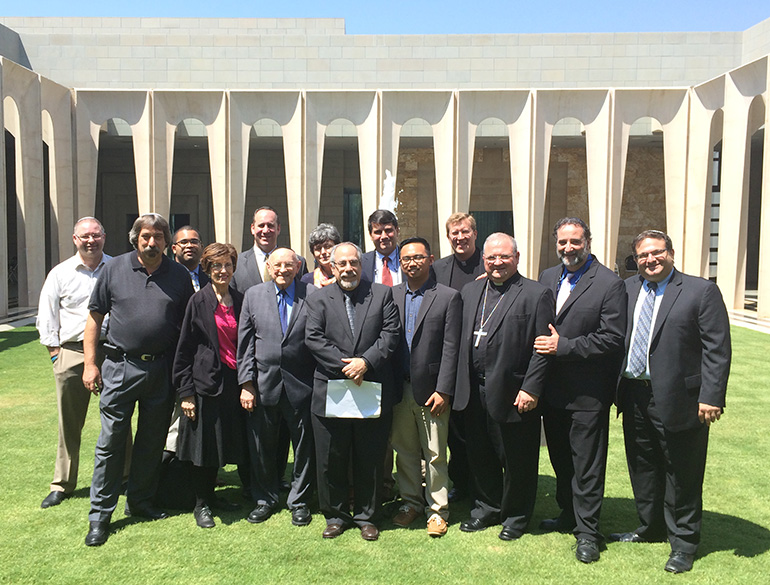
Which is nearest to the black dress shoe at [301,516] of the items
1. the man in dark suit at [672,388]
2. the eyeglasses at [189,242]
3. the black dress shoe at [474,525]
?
the black dress shoe at [474,525]

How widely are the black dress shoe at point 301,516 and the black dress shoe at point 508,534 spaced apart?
4.07 ft

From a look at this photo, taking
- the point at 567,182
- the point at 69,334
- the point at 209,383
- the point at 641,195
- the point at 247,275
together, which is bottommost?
the point at 209,383

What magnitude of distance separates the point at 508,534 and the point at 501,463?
1.42 ft

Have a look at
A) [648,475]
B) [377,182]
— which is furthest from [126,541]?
[377,182]

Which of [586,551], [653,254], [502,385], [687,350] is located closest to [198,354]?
[502,385]

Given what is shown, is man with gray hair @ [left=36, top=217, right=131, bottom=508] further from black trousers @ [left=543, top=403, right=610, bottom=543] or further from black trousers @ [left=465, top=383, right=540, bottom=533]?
black trousers @ [left=543, top=403, right=610, bottom=543]

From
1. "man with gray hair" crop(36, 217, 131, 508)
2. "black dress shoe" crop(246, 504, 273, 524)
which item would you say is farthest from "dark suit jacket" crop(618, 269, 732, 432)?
"man with gray hair" crop(36, 217, 131, 508)

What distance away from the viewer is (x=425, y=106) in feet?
58.9

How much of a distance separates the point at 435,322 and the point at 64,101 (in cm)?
1674

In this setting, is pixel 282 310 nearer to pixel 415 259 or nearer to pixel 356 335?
pixel 356 335

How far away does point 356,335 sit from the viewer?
4.11m

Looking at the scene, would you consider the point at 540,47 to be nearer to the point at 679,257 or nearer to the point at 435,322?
the point at 679,257

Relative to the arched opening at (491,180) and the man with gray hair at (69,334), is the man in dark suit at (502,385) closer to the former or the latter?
the man with gray hair at (69,334)

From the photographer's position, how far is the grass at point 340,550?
3.63 metres
